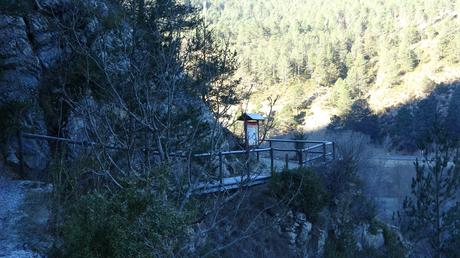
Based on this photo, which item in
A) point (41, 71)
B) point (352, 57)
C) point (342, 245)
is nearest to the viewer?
point (41, 71)

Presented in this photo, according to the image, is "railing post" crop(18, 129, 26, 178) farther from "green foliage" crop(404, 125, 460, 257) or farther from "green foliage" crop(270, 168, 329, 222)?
"green foliage" crop(404, 125, 460, 257)

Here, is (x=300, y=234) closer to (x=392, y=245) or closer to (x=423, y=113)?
(x=392, y=245)

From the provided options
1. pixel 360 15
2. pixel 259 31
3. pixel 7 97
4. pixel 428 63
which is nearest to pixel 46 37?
pixel 7 97

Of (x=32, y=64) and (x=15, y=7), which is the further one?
(x=15, y=7)

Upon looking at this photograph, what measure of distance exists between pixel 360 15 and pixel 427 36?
1073 inches

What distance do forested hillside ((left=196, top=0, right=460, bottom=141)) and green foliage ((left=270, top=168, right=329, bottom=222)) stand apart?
5196 centimetres

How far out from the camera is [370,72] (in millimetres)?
87000

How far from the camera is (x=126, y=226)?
412 cm

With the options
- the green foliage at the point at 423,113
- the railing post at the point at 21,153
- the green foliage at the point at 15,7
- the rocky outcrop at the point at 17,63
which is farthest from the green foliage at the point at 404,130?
the railing post at the point at 21,153

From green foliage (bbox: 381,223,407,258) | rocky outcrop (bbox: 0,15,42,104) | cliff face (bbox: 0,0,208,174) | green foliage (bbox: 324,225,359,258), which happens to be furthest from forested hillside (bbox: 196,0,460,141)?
rocky outcrop (bbox: 0,15,42,104)

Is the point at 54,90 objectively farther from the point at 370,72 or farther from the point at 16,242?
the point at 370,72

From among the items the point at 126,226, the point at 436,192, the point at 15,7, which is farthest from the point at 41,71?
the point at 436,192

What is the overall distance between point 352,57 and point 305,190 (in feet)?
257

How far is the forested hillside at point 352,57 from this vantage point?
251 ft
